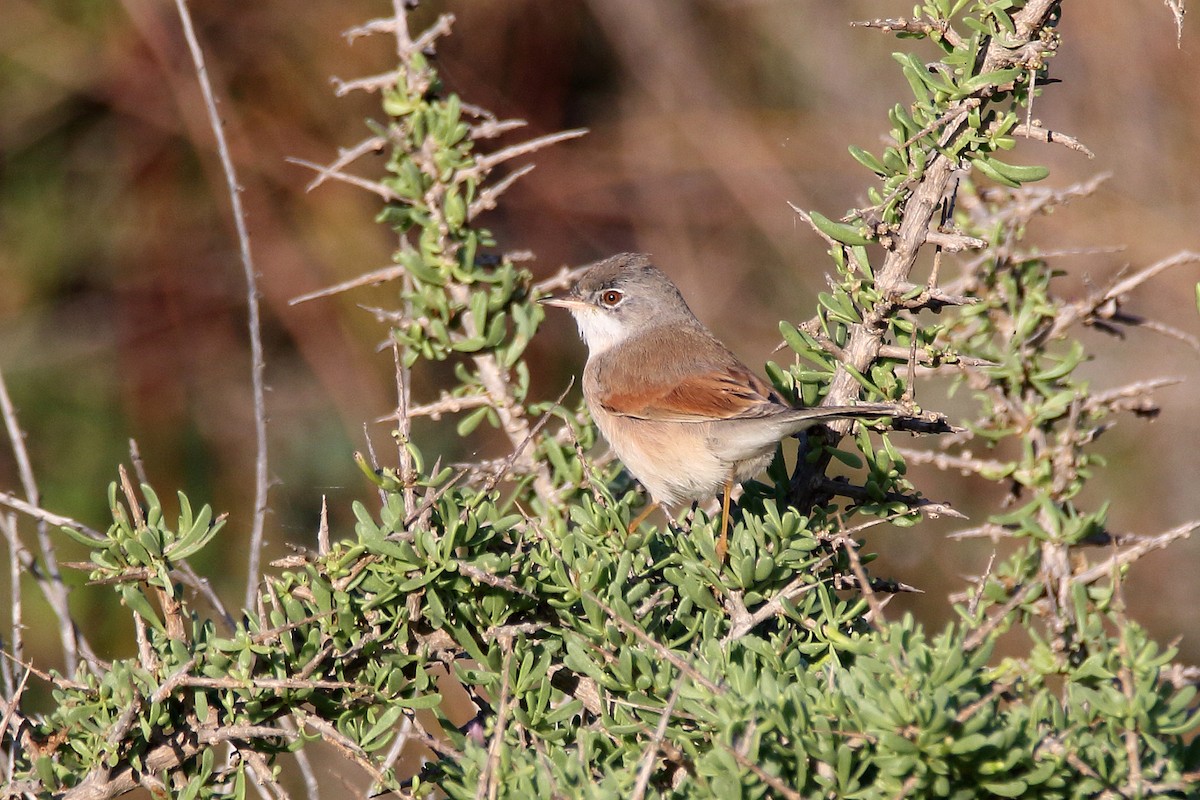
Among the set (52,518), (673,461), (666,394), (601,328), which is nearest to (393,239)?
(601,328)

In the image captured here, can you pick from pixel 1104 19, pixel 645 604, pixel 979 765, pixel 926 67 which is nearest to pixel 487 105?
pixel 1104 19

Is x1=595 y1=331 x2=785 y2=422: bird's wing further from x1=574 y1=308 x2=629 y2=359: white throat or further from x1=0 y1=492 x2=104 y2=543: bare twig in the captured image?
x1=0 y1=492 x2=104 y2=543: bare twig

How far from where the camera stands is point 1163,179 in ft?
19.5

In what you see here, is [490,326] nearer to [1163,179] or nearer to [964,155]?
[964,155]

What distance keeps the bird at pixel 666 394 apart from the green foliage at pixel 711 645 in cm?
56

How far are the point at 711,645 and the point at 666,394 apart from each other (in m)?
2.02

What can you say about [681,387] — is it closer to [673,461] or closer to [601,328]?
[673,461]

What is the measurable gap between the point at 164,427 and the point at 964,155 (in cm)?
446

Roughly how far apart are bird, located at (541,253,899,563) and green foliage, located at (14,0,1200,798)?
560 mm

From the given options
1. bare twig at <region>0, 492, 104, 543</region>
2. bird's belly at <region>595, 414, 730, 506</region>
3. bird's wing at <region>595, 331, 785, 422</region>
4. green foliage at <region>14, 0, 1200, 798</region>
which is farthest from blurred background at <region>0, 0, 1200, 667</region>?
bare twig at <region>0, 492, 104, 543</region>

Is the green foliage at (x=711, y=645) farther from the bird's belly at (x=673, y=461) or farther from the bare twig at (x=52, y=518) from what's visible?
the bird's belly at (x=673, y=461)

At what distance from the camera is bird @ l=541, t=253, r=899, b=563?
3496 mm

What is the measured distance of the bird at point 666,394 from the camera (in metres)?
3.50

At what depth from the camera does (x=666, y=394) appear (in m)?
3.95
